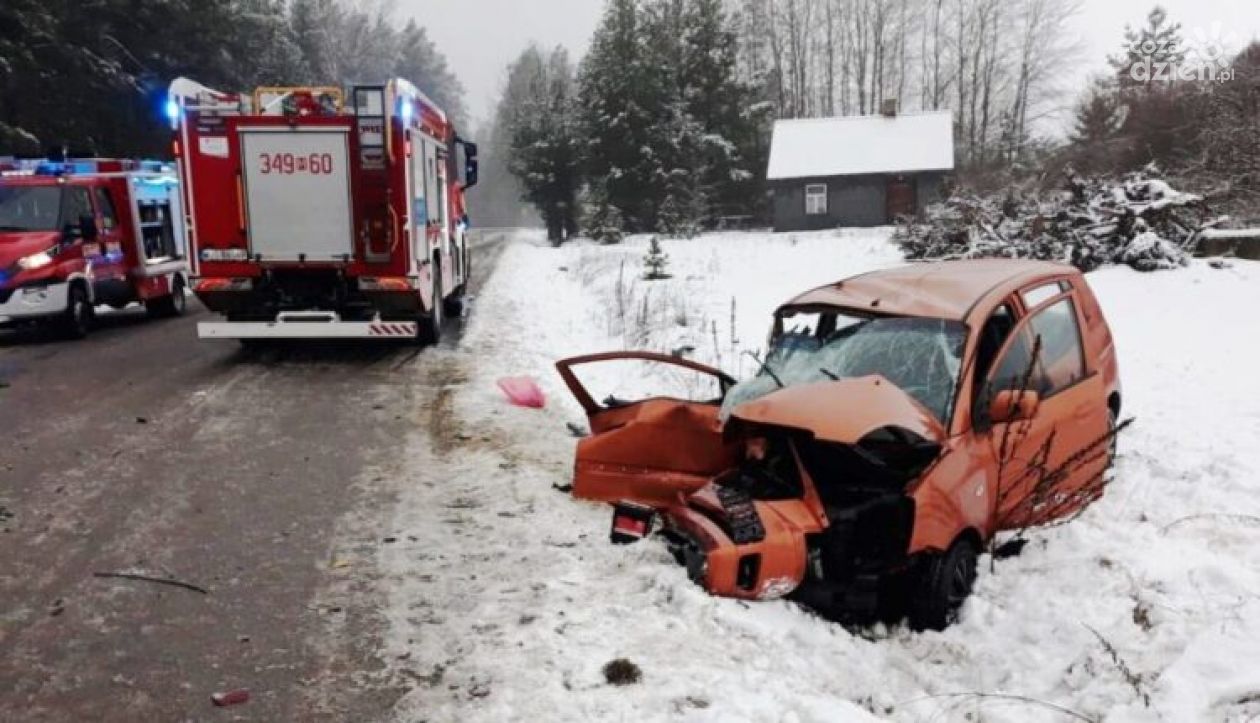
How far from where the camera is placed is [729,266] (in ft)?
81.3

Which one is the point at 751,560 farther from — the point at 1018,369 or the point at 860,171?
the point at 860,171

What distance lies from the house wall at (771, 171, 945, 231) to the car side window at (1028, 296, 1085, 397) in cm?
3874

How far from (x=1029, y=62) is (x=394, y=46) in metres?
47.4

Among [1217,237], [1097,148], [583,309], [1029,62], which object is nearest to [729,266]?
[583,309]

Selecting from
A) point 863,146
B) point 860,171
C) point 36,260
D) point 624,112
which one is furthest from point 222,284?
point 863,146

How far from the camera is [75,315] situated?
12906mm

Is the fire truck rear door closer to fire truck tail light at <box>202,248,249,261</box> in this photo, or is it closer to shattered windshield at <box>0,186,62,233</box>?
fire truck tail light at <box>202,248,249,261</box>

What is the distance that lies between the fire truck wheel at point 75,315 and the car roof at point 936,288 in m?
11.4

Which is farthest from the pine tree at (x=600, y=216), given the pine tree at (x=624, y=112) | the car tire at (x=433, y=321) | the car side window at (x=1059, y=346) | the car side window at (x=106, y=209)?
the car side window at (x=1059, y=346)

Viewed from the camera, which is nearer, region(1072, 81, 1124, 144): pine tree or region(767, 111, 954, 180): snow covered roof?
region(1072, 81, 1124, 144): pine tree

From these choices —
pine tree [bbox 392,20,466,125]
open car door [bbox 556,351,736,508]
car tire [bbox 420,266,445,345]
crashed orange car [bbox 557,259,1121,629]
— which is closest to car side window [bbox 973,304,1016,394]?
crashed orange car [bbox 557,259,1121,629]

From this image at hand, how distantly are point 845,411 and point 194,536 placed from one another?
3911 mm

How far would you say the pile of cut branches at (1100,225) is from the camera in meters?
14.1

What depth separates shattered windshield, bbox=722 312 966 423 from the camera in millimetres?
4832
